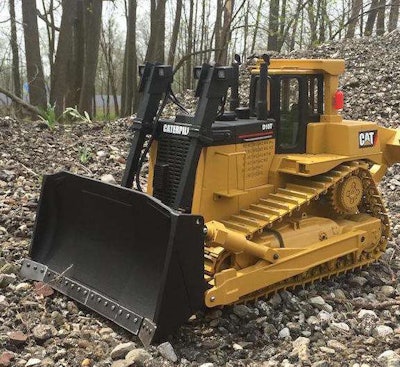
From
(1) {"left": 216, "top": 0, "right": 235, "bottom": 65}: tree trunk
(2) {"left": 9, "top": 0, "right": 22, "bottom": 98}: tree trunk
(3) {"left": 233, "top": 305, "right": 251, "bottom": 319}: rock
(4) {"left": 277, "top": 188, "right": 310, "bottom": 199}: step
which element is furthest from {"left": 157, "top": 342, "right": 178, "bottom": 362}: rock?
(2) {"left": 9, "top": 0, "right": 22, "bottom": 98}: tree trunk

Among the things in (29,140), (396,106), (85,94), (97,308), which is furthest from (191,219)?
(85,94)

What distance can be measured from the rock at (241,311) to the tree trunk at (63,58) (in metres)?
10.3

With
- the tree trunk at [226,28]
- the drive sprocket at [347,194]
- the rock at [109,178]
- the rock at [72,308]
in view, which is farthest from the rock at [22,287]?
the tree trunk at [226,28]

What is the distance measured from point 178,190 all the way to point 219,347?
A: 131cm

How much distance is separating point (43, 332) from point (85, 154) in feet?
15.9

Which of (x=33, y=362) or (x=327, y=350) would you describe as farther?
(x=327, y=350)

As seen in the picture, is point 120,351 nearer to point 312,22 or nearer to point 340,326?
point 340,326

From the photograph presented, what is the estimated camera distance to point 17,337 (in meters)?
4.17

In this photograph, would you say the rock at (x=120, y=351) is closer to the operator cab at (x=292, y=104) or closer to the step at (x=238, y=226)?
the step at (x=238, y=226)

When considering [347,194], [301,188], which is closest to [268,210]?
[301,188]

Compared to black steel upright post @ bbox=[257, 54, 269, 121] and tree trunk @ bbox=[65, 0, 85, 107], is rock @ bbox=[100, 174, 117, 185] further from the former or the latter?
tree trunk @ bbox=[65, 0, 85, 107]

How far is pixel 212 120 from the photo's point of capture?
4.84 meters

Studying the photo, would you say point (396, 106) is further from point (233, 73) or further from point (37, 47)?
point (37, 47)

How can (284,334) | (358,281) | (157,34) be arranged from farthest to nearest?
1. (157,34)
2. (358,281)
3. (284,334)
